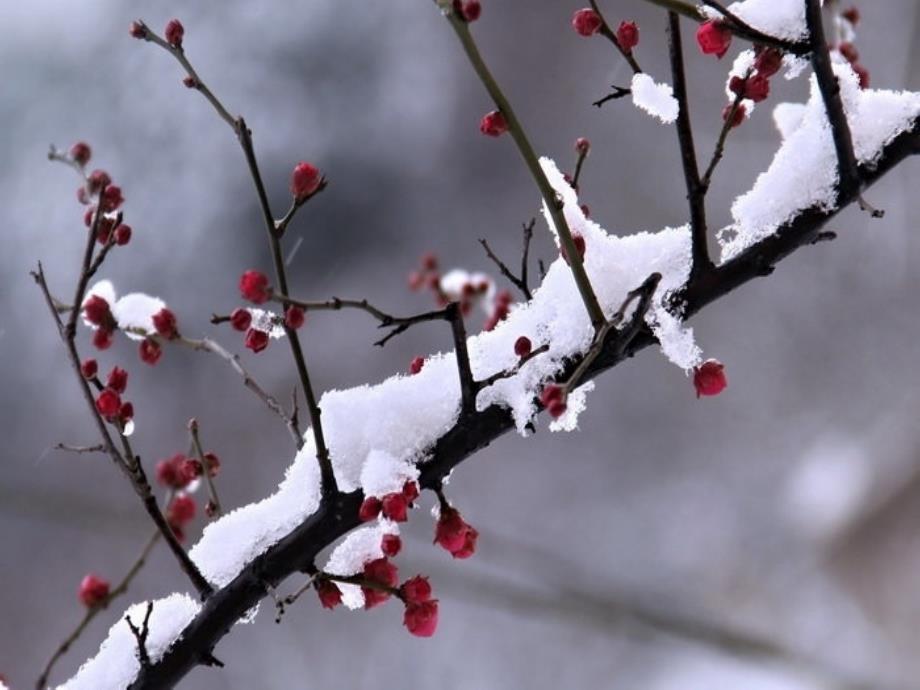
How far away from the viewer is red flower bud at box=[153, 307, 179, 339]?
98 cm

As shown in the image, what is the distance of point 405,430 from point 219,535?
0.73ft

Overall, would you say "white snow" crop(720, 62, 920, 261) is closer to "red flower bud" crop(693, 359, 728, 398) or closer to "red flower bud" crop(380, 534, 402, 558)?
"red flower bud" crop(693, 359, 728, 398)

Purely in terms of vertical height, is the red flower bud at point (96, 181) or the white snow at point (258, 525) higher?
the red flower bud at point (96, 181)

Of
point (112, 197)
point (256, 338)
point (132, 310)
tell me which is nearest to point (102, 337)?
point (132, 310)

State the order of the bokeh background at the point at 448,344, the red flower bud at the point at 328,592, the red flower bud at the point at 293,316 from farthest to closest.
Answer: the bokeh background at the point at 448,344
the red flower bud at the point at 328,592
the red flower bud at the point at 293,316

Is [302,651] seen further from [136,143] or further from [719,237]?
[719,237]

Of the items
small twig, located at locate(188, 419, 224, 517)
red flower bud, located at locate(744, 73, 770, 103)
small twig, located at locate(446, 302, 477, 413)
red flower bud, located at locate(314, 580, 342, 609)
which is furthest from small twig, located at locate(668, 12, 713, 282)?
small twig, located at locate(188, 419, 224, 517)

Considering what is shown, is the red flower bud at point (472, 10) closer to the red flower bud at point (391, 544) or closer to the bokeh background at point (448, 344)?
the red flower bud at point (391, 544)

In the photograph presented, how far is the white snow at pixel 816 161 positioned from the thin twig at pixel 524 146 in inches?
6.7

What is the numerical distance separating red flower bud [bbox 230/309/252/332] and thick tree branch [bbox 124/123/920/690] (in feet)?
0.63

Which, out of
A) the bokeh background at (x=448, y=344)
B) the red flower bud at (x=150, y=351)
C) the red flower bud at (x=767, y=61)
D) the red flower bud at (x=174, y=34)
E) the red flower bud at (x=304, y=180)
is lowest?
the red flower bud at (x=150, y=351)

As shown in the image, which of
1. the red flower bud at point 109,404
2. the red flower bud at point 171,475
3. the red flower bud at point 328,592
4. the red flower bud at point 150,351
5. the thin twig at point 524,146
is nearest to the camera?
the thin twig at point 524,146

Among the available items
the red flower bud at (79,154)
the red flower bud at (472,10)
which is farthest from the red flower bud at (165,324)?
the red flower bud at (472,10)

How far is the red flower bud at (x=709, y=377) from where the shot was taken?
0.80m
